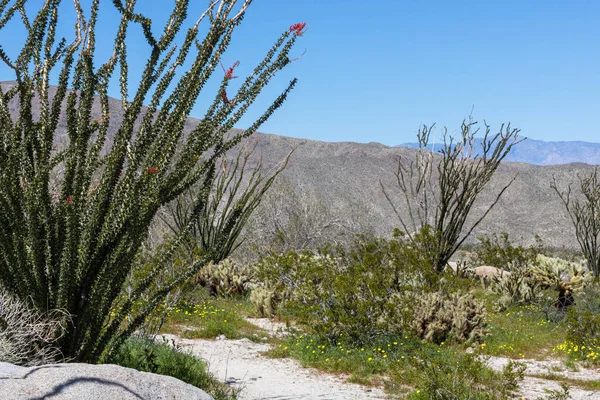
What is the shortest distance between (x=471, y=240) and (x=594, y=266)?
24.9m

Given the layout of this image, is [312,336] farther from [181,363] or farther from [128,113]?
[128,113]

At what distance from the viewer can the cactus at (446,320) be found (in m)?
8.39

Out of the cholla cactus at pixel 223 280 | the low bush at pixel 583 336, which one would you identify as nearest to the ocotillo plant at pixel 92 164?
the low bush at pixel 583 336

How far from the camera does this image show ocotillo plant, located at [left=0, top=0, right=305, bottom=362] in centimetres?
430

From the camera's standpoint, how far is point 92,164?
441 cm

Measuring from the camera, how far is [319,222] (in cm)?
1911

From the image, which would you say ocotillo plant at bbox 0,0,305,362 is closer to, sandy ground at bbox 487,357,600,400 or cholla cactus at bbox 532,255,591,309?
sandy ground at bbox 487,357,600,400

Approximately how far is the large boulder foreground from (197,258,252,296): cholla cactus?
8.71 meters

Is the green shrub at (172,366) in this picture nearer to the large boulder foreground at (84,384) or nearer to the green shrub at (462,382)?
the green shrub at (462,382)

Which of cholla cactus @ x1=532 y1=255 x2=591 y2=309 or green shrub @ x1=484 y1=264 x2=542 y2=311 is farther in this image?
green shrub @ x1=484 y1=264 x2=542 y2=311

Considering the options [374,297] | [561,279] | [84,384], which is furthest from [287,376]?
[561,279]

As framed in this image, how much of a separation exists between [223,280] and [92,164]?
8.05 metres

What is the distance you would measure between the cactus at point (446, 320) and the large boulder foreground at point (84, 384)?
216 inches

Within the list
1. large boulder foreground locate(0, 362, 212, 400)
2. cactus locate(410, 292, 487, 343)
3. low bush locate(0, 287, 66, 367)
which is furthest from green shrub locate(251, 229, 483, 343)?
large boulder foreground locate(0, 362, 212, 400)
